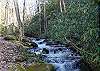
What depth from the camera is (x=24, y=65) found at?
10797 millimetres

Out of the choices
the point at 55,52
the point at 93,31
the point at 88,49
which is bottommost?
the point at 55,52

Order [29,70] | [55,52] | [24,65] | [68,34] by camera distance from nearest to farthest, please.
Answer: [29,70] → [24,65] → [55,52] → [68,34]

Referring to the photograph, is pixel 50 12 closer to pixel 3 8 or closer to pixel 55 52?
pixel 55 52

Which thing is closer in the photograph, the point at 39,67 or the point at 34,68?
the point at 34,68

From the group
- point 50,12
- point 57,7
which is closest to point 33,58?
point 57,7

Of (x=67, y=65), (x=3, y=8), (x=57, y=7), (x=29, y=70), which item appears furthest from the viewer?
(x=3, y=8)

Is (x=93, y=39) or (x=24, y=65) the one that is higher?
(x=93, y=39)

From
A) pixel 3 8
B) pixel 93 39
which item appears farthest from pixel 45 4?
pixel 3 8

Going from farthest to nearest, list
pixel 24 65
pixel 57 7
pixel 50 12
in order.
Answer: pixel 50 12
pixel 57 7
pixel 24 65

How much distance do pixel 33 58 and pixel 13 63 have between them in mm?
1780

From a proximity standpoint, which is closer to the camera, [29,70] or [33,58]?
[29,70]

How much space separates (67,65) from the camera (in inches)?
482

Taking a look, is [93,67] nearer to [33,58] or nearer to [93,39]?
[93,39]

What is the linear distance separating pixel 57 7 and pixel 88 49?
2106 cm
